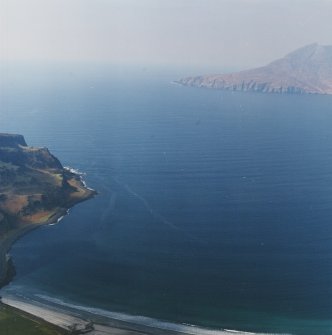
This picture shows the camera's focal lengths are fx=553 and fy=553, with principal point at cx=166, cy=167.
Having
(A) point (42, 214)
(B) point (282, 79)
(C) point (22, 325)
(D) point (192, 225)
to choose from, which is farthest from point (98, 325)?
(B) point (282, 79)

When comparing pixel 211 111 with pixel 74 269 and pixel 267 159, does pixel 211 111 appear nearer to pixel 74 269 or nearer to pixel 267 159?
pixel 267 159

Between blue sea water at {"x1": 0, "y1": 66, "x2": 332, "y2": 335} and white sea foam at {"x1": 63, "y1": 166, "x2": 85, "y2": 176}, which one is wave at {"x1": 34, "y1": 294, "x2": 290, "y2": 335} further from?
white sea foam at {"x1": 63, "y1": 166, "x2": 85, "y2": 176}

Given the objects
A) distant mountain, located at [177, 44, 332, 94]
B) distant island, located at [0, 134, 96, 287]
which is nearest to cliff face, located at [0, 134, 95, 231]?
distant island, located at [0, 134, 96, 287]

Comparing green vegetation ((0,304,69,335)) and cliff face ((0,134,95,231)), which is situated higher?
cliff face ((0,134,95,231))

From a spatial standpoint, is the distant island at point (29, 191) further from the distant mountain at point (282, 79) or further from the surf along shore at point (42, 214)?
the distant mountain at point (282, 79)

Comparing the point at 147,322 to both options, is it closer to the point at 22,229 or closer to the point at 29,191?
the point at 22,229

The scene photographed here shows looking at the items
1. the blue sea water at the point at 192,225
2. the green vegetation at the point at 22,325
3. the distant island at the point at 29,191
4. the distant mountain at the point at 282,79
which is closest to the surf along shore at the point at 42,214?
the distant island at the point at 29,191
